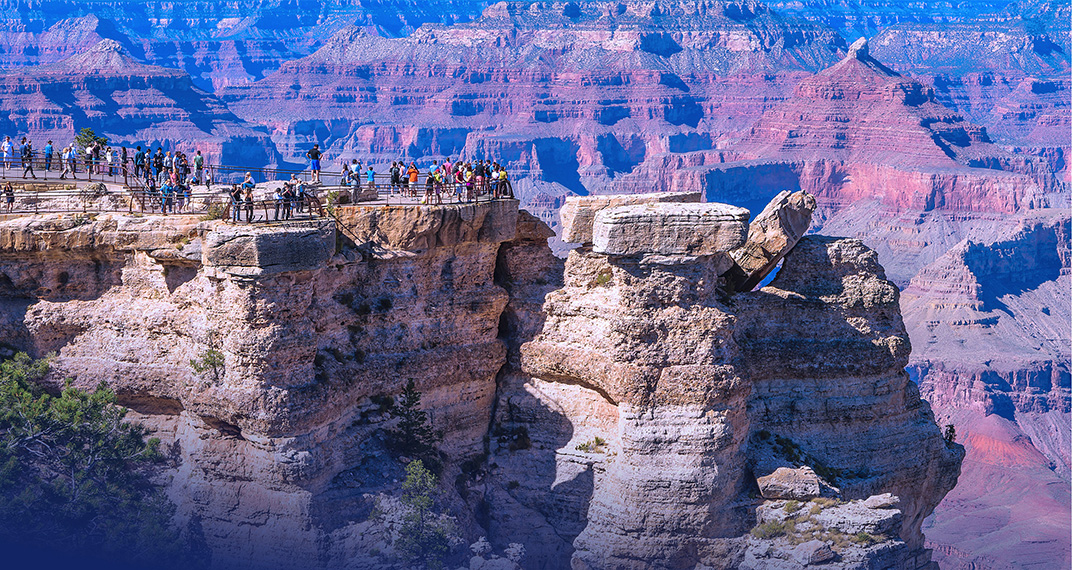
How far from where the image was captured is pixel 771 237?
47312 mm

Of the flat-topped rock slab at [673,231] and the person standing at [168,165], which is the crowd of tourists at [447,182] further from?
the person standing at [168,165]

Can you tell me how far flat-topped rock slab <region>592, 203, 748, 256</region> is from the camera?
4133 cm

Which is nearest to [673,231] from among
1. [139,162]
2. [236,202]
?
[236,202]

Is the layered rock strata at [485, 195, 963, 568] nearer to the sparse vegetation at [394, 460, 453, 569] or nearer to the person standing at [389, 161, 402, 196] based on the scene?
the sparse vegetation at [394, 460, 453, 569]

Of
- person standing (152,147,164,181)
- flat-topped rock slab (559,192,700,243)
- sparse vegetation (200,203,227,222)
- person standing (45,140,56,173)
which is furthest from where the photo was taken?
person standing (45,140,56,173)

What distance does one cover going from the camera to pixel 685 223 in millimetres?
41438

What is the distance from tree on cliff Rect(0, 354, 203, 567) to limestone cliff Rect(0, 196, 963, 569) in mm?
937

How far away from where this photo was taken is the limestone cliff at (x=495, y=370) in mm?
41000

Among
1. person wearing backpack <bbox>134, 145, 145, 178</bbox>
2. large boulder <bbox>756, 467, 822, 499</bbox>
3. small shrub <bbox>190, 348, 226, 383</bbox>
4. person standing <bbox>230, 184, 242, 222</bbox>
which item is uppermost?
person wearing backpack <bbox>134, 145, 145, 178</bbox>

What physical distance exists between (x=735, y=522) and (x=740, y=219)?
9.86 m

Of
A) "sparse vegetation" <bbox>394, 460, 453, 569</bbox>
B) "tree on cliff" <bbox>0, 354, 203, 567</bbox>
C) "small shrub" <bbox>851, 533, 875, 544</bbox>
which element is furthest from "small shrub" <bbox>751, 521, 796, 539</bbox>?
"tree on cliff" <bbox>0, 354, 203, 567</bbox>

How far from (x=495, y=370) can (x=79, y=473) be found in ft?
45.8

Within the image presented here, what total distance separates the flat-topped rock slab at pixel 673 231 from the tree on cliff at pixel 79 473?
16.2m

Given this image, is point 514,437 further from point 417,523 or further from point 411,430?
point 417,523
